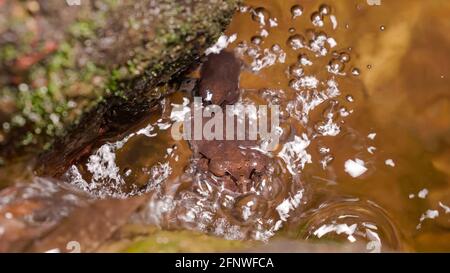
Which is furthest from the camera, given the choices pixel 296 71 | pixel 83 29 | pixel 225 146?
pixel 296 71

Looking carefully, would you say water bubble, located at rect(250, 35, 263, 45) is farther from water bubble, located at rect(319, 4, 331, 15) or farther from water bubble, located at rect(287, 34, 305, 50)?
water bubble, located at rect(319, 4, 331, 15)

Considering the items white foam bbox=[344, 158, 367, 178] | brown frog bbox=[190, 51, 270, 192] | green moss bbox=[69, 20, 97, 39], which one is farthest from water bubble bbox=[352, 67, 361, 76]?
green moss bbox=[69, 20, 97, 39]

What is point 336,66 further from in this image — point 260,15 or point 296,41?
point 260,15

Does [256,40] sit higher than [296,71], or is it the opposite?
[256,40]

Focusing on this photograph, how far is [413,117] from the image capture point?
271 cm

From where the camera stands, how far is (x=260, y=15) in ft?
8.80

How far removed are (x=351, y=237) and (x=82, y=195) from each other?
147 cm

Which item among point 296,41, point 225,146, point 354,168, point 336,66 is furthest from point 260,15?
point 354,168

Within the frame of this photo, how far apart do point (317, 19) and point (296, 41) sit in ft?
0.58

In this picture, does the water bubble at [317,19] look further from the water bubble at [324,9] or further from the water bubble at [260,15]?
the water bubble at [260,15]

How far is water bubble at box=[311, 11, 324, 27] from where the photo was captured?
8.85ft

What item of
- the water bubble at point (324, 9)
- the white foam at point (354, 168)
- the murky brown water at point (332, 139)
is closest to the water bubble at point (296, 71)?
the murky brown water at point (332, 139)
